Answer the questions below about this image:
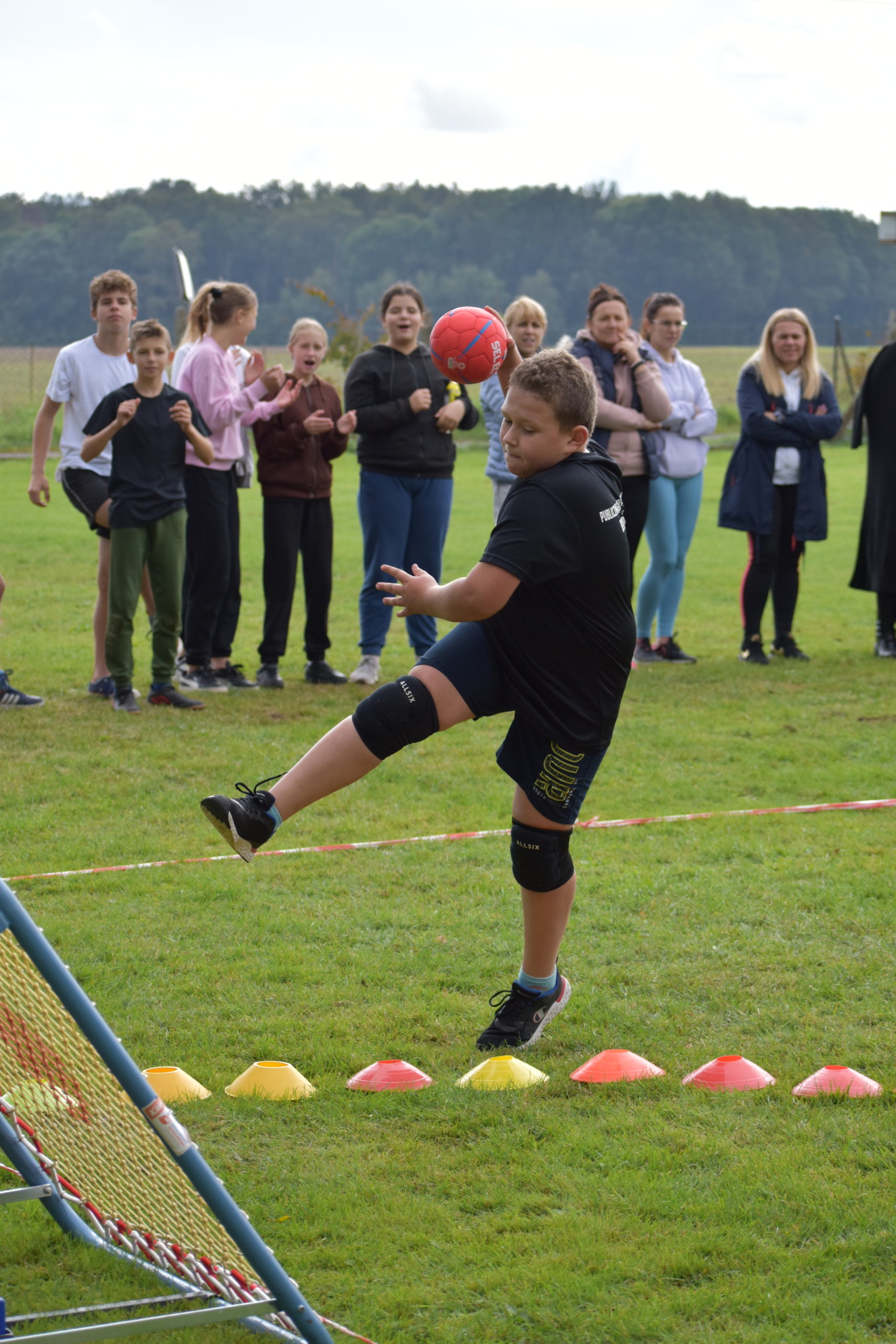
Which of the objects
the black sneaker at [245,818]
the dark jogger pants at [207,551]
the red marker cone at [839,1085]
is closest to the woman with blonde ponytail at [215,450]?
the dark jogger pants at [207,551]

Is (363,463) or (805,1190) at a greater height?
(363,463)

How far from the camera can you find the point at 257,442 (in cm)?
880

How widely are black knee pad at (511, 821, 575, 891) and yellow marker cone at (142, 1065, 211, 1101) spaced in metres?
1.00

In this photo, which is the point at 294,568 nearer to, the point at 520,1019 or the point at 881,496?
the point at 881,496

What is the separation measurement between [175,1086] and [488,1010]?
1.02m

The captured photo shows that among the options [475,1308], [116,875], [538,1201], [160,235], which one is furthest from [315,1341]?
[160,235]

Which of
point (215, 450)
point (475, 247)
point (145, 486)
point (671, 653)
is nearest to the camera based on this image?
point (145, 486)

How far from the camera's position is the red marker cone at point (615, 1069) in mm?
3676

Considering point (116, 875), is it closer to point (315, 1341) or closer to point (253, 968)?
point (253, 968)

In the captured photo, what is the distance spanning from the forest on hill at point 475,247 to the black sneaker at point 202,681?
5304 cm

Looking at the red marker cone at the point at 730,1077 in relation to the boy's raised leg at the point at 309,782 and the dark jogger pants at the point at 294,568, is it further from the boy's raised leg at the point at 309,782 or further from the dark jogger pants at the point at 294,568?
the dark jogger pants at the point at 294,568

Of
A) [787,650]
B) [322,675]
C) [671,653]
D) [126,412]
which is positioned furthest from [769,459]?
[126,412]

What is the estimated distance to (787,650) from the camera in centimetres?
1020

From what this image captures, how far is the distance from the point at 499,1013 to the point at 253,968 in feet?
3.03
